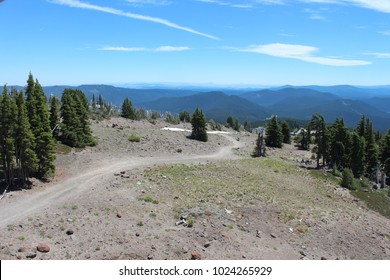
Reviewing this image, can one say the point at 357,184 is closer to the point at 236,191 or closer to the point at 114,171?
the point at 236,191

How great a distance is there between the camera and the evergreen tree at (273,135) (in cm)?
8806

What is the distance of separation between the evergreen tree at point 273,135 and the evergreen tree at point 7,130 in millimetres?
64698

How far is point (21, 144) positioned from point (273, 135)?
65.6m

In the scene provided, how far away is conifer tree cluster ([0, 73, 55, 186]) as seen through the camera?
1368 inches

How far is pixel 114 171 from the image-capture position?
4325 centimetres

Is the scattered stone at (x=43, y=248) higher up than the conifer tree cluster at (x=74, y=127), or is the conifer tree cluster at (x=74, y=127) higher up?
the conifer tree cluster at (x=74, y=127)

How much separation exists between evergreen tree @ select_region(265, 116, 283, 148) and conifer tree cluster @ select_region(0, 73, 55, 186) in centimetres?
6030

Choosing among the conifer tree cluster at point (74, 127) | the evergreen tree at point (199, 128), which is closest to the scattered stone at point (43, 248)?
the conifer tree cluster at point (74, 127)

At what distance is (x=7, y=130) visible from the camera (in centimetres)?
3494

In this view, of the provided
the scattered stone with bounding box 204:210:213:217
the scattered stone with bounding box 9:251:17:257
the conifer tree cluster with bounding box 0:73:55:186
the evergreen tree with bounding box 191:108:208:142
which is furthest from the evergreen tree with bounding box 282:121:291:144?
the scattered stone with bounding box 9:251:17:257

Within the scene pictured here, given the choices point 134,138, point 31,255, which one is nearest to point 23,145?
point 31,255

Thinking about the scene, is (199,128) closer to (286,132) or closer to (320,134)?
(320,134)

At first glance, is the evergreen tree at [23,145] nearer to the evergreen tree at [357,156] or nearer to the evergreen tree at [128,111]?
the evergreen tree at [357,156]
